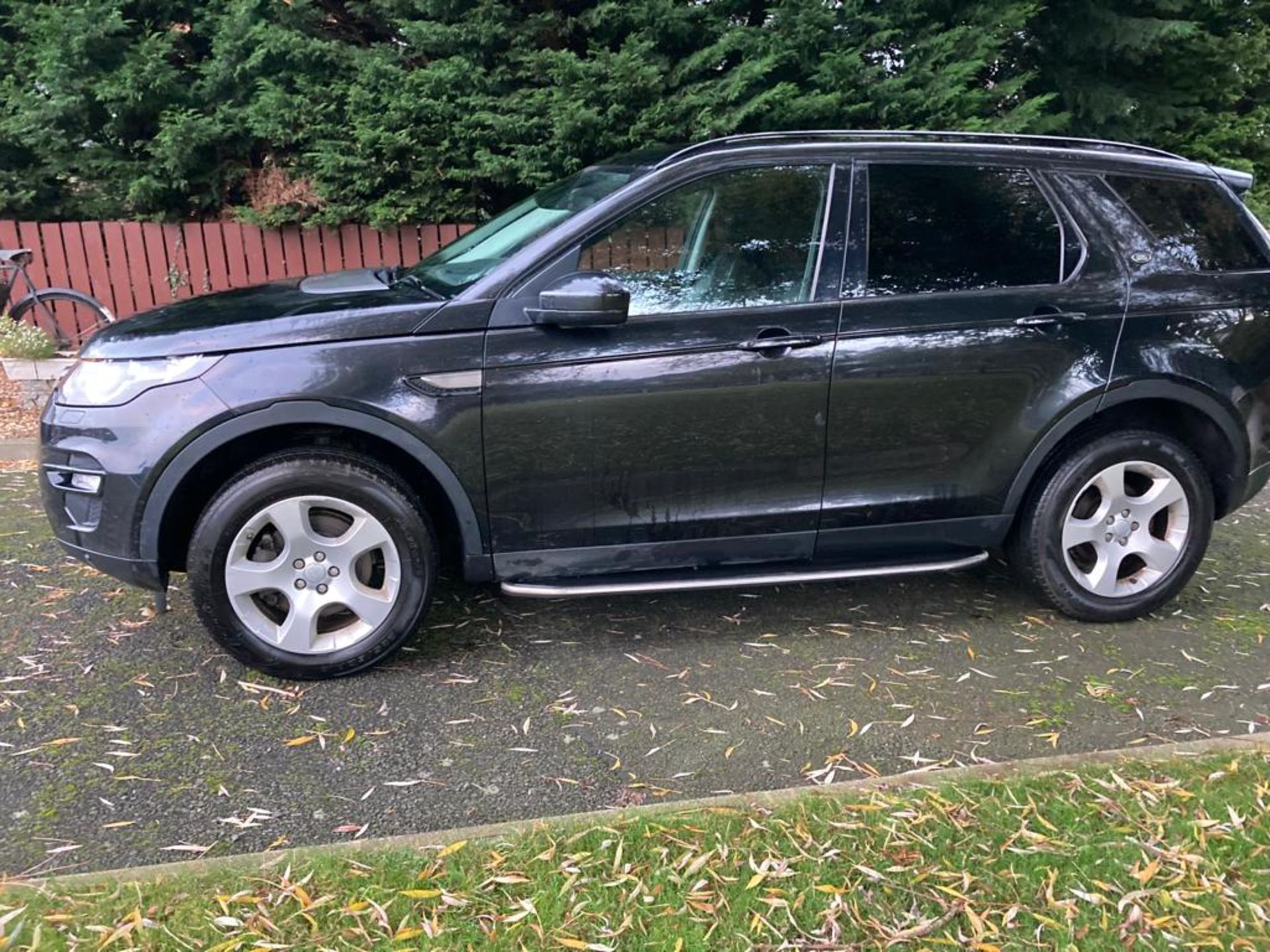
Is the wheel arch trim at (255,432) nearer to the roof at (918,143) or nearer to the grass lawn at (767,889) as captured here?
the grass lawn at (767,889)

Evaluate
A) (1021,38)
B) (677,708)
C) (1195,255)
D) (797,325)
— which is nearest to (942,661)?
(677,708)

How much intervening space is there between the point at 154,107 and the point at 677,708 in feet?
23.2

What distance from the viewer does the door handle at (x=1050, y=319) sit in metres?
3.65

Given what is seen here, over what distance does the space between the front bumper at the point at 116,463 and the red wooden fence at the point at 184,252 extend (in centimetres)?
496

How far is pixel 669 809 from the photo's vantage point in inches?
106

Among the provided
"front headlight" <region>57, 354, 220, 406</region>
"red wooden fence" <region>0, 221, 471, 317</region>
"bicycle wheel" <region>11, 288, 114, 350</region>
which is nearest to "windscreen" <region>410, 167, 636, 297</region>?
"front headlight" <region>57, 354, 220, 406</region>

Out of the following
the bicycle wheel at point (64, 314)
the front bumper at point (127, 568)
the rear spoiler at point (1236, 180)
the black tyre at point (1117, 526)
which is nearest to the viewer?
the front bumper at point (127, 568)

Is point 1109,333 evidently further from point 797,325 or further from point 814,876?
point 814,876

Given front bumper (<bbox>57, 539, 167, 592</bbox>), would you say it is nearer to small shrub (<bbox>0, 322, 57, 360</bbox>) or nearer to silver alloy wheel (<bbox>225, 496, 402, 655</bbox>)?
silver alloy wheel (<bbox>225, 496, 402, 655</bbox>)

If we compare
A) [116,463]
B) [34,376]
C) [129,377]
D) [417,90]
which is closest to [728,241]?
[129,377]

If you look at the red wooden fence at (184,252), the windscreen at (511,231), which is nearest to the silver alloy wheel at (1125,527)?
the windscreen at (511,231)

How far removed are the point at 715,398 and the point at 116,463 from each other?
2.04 meters

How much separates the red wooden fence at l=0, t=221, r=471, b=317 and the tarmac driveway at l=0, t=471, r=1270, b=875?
4.36m

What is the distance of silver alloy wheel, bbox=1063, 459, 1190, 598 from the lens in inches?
153
